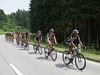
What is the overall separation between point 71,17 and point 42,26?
17484 mm

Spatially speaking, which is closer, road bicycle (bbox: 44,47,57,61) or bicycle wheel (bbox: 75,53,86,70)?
bicycle wheel (bbox: 75,53,86,70)

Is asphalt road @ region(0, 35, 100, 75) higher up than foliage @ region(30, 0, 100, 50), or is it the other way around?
foliage @ region(30, 0, 100, 50)

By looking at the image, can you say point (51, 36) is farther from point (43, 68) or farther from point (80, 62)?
point (80, 62)

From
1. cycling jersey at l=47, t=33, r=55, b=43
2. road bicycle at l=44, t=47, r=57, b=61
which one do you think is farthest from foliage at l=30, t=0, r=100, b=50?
road bicycle at l=44, t=47, r=57, b=61

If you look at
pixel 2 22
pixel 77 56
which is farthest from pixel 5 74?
pixel 2 22

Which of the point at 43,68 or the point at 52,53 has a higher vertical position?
the point at 52,53

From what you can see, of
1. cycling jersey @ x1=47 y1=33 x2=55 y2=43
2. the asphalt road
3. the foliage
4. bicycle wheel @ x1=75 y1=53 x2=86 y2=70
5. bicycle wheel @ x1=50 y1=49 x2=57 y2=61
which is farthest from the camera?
the foliage

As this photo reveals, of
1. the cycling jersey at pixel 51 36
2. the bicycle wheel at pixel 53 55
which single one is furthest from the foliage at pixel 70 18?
the bicycle wheel at pixel 53 55

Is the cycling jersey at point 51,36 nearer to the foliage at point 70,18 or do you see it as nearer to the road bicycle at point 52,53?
the road bicycle at point 52,53

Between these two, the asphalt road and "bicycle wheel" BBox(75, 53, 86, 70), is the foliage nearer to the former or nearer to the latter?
the asphalt road

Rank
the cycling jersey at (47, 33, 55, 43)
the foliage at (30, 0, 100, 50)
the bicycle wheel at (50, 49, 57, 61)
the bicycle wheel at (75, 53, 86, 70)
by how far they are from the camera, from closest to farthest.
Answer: the bicycle wheel at (75, 53, 86, 70), the bicycle wheel at (50, 49, 57, 61), the cycling jersey at (47, 33, 55, 43), the foliage at (30, 0, 100, 50)

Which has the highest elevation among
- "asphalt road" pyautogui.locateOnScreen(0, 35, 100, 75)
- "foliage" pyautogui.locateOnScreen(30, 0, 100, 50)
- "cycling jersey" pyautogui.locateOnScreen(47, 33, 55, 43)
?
"foliage" pyautogui.locateOnScreen(30, 0, 100, 50)

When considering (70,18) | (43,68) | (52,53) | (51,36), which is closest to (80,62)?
(43,68)

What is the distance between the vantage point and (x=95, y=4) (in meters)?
32.5
